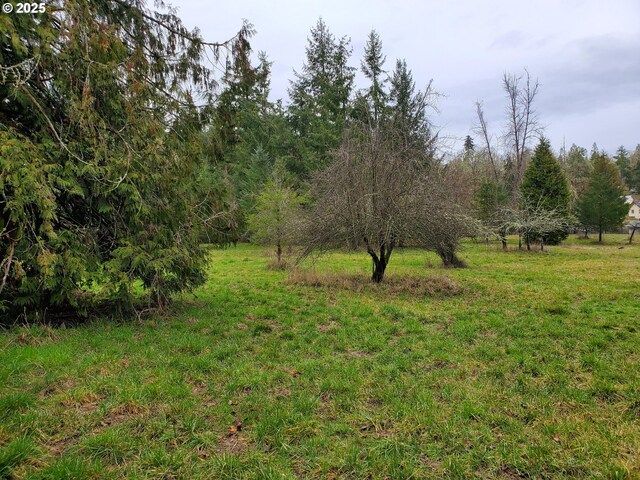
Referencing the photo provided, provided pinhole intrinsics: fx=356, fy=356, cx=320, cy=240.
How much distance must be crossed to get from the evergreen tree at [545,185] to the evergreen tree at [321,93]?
12.4 metres

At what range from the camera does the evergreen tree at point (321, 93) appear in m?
23.6

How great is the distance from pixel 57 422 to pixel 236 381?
5.18 ft

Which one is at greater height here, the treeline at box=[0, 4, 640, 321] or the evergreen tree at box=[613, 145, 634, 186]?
the evergreen tree at box=[613, 145, 634, 186]

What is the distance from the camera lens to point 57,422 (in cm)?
303

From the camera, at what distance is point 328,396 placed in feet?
11.9

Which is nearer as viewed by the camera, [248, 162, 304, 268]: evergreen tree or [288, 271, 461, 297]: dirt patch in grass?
[288, 271, 461, 297]: dirt patch in grass

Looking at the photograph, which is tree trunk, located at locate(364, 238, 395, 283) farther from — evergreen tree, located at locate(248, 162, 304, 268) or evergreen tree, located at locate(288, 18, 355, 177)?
evergreen tree, located at locate(288, 18, 355, 177)

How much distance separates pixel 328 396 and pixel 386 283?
6447 millimetres

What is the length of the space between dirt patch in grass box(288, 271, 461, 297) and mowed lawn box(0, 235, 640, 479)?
207 cm

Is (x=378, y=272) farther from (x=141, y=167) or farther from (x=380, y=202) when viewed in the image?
(x=141, y=167)

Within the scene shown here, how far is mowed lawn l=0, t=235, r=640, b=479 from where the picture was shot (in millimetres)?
2588

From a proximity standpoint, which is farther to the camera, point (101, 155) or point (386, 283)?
point (386, 283)

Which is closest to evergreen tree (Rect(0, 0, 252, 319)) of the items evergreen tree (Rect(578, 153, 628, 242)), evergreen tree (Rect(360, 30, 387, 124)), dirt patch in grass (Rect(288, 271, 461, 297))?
dirt patch in grass (Rect(288, 271, 461, 297))

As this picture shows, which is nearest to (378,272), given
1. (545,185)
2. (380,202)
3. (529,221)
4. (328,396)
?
(380,202)
